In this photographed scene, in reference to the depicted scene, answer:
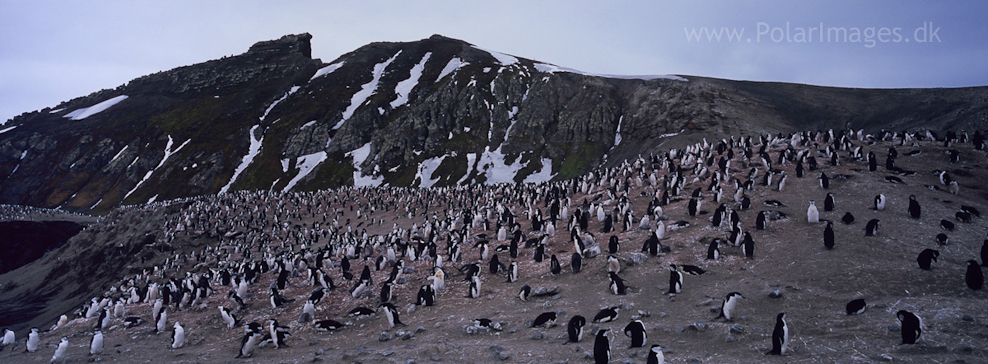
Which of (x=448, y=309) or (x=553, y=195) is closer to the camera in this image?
(x=448, y=309)

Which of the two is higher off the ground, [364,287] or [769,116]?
[769,116]

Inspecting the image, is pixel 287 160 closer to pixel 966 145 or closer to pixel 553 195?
pixel 553 195

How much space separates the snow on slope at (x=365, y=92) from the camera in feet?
370

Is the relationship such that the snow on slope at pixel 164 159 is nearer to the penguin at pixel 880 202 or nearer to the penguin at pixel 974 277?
the penguin at pixel 880 202

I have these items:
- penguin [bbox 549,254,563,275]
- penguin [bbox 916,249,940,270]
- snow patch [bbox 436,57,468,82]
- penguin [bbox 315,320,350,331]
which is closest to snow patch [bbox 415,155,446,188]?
snow patch [bbox 436,57,468,82]

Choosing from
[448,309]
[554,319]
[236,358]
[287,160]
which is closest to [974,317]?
[554,319]

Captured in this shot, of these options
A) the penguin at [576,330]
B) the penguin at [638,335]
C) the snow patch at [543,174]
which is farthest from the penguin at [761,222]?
the snow patch at [543,174]

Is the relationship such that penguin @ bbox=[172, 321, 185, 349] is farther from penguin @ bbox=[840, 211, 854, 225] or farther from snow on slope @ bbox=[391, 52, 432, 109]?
snow on slope @ bbox=[391, 52, 432, 109]

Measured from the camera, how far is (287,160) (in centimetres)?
10388

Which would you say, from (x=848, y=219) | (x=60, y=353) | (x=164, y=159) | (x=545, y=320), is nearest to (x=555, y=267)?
(x=545, y=320)

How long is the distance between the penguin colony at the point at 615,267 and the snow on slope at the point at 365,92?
283 ft

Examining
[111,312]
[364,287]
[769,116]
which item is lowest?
[111,312]

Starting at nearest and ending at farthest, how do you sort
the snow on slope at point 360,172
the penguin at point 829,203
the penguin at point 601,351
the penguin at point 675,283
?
the penguin at point 601,351 < the penguin at point 675,283 < the penguin at point 829,203 < the snow on slope at point 360,172

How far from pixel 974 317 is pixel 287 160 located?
107442mm
